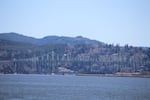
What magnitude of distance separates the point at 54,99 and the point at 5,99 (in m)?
9.63

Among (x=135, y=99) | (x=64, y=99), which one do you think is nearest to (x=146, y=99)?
(x=135, y=99)

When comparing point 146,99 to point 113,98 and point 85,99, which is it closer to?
point 113,98

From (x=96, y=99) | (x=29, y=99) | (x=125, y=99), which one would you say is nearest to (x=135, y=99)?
(x=125, y=99)

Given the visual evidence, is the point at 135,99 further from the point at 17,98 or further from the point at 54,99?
A: the point at 17,98

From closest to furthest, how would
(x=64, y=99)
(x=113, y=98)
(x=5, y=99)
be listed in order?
(x=5, y=99) < (x=64, y=99) < (x=113, y=98)

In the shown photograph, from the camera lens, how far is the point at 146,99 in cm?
8250

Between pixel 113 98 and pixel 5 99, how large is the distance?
23.8 metres

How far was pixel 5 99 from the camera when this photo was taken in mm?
71688

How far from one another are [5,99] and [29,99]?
4639mm

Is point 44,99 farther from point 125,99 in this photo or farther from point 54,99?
point 125,99

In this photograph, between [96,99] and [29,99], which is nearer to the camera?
[29,99]

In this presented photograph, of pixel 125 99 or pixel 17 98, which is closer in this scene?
pixel 17 98

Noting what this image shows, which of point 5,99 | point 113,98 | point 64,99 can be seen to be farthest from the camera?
point 113,98

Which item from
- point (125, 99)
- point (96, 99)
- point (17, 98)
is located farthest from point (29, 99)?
point (125, 99)
